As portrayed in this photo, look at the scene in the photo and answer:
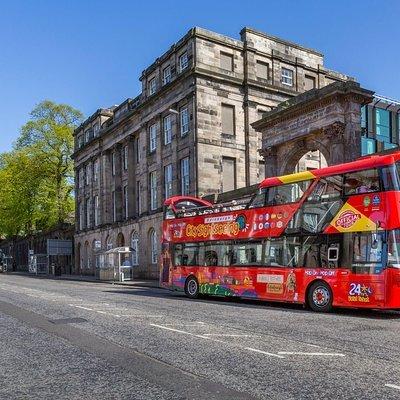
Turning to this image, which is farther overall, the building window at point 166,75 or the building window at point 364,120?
the building window at point 166,75

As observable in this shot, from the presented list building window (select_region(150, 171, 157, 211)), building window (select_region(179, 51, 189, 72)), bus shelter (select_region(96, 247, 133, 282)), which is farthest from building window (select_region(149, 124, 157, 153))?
bus shelter (select_region(96, 247, 133, 282))

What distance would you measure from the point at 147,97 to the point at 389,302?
3260 centimetres

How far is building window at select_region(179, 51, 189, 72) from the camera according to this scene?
120 ft

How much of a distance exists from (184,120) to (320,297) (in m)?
23.9

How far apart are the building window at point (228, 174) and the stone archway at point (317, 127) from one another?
6.01 metres

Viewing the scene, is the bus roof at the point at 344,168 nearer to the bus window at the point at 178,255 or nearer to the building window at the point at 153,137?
the bus window at the point at 178,255

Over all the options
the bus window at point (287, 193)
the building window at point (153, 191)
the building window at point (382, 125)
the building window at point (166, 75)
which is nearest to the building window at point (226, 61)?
the building window at point (166, 75)

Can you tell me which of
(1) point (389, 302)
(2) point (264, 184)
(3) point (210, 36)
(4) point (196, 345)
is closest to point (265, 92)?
(3) point (210, 36)

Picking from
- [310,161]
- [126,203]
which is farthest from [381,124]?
[126,203]

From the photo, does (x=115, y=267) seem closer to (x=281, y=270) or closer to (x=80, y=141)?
(x=281, y=270)

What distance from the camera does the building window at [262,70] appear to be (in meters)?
38.5

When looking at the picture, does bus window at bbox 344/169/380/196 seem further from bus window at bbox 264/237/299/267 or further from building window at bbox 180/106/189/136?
building window at bbox 180/106/189/136

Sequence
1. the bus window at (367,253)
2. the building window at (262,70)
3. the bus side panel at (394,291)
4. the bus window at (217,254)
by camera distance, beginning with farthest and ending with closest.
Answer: the building window at (262,70), the bus window at (217,254), the bus window at (367,253), the bus side panel at (394,291)

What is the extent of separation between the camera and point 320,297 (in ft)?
50.3
